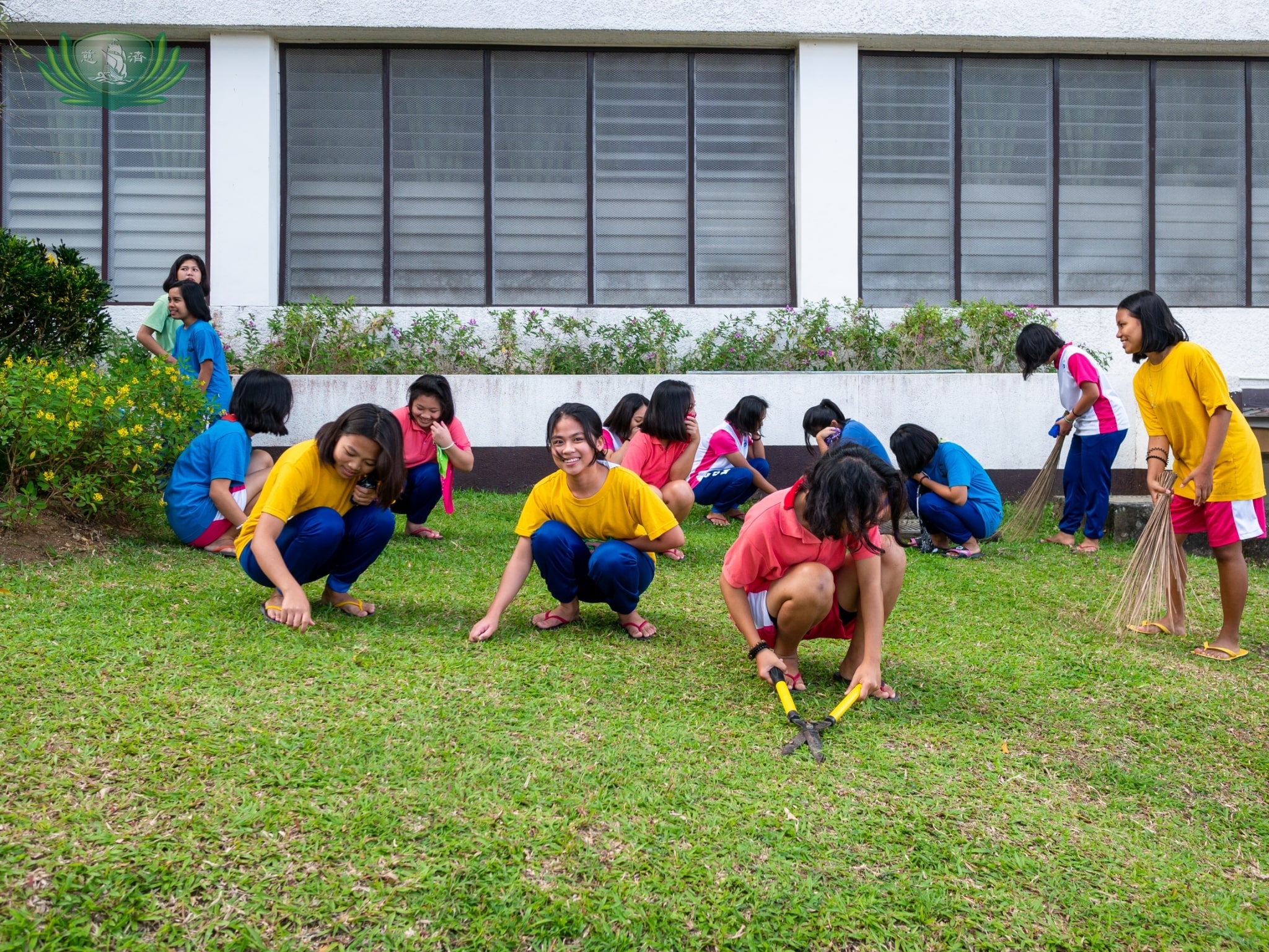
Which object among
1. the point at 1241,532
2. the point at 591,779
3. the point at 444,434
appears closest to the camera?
the point at 591,779

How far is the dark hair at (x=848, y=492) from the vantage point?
3258 millimetres

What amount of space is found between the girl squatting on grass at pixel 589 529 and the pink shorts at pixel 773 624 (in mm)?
522

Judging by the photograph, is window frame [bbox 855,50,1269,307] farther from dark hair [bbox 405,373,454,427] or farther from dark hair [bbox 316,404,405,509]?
dark hair [bbox 316,404,405,509]

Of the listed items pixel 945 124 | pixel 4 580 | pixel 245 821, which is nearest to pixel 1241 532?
pixel 245 821

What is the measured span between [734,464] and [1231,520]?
3.31 m

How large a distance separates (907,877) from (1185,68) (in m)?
9.84

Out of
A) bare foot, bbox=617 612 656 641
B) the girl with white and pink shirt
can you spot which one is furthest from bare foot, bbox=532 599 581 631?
the girl with white and pink shirt

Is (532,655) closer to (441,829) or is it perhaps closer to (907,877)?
(441,829)

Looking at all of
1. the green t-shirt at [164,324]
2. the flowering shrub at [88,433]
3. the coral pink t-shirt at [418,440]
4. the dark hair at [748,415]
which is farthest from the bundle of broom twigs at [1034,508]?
the green t-shirt at [164,324]

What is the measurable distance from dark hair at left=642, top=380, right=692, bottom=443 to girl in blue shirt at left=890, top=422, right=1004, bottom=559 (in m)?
1.45

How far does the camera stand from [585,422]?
4020 mm

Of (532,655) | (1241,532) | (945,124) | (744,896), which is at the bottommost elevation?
(744,896)

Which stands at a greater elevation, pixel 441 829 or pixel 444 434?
pixel 444 434

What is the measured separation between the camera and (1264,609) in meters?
5.41
